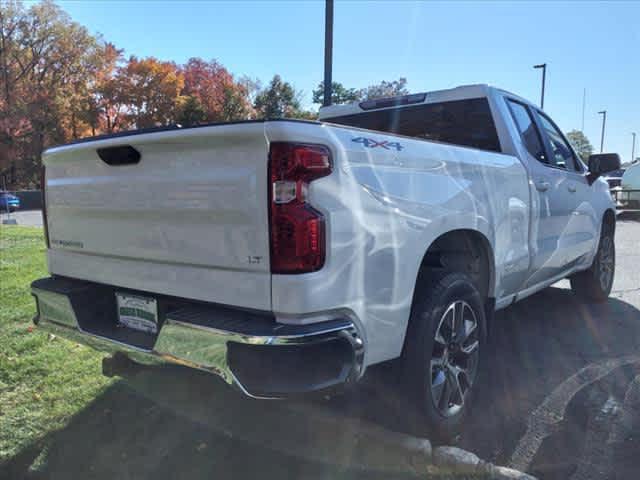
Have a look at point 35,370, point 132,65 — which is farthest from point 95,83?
point 35,370

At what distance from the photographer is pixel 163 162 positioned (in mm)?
2365

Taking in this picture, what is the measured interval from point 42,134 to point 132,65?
8.09 meters

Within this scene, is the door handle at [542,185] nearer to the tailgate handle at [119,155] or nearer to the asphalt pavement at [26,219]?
the tailgate handle at [119,155]

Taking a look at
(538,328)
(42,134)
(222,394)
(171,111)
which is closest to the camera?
(222,394)

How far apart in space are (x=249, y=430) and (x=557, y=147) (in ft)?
11.8

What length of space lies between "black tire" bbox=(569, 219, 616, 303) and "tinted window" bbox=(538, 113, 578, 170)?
123 cm

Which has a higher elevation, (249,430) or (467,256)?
(467,256)

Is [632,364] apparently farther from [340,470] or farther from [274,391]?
[274,391]

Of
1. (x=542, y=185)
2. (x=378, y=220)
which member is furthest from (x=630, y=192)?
(x=378, y=220)

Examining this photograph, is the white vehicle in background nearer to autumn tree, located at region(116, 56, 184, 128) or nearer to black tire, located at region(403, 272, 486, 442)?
black tire, located at region(403, 272, 486, 442)

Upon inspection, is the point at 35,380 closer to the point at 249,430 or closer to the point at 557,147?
the point at 249,430

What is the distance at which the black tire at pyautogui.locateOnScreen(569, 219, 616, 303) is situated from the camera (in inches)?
219

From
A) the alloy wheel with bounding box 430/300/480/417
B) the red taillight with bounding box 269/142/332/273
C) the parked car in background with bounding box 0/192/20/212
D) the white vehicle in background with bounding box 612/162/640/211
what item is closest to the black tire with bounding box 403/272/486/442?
the alloy wheel with bounding box 430/300/480/417

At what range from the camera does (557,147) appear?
15.1ft
